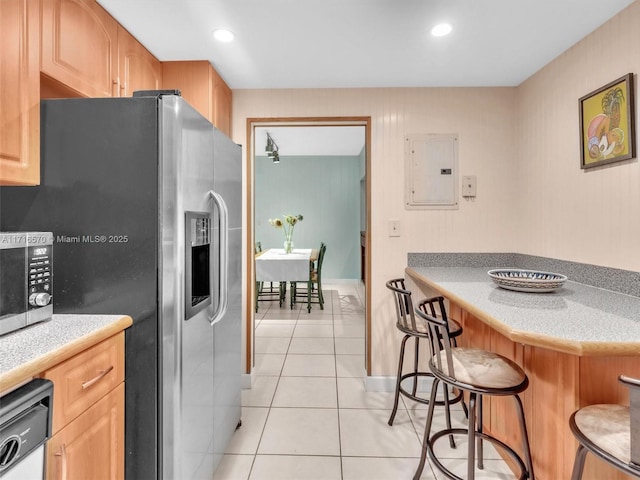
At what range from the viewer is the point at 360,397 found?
257 cm

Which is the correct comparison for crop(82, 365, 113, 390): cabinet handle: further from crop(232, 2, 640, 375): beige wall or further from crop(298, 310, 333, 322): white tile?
crop(298, 310, 333, 322): white tile

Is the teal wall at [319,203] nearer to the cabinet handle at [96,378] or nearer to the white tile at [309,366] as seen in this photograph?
the white tile at [309,366]

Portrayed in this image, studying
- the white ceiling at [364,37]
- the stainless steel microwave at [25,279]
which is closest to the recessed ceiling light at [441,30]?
the white ceiling at [364,37]

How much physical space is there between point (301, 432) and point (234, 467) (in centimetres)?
45

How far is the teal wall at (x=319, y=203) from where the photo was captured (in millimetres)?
6887

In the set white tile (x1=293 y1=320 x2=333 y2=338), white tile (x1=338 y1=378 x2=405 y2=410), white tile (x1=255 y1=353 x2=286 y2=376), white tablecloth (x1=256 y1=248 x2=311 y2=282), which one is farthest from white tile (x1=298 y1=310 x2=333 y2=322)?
white tile (x1=338 y1=378 x2=405 y2=410)

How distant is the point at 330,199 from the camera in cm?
691

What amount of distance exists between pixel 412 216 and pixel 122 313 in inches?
81.9

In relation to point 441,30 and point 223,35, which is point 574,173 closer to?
point 441,30

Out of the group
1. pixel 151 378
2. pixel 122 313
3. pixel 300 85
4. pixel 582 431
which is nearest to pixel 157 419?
pixel 151 378

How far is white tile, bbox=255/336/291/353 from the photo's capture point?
11.4ft

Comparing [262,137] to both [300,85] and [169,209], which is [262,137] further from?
[169,209]

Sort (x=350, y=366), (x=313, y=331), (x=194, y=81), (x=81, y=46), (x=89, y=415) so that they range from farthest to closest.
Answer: (x=313, y=331) → (x=350, y=366) → (x=194, y=81) → (x=81, y=46) → (x=89, y=415)

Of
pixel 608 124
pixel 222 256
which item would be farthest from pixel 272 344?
pixel 608 124
